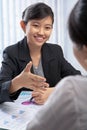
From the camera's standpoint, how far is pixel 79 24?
2.10 ft

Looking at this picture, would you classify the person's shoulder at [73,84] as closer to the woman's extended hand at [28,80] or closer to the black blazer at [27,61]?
the woman's extended hand at [28,80]

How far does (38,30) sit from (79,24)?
1.04 meters

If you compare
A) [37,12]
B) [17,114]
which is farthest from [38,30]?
[17,114]

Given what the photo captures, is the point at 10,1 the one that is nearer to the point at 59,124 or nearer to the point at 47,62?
the point at 47,62

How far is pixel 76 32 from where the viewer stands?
0.66 m

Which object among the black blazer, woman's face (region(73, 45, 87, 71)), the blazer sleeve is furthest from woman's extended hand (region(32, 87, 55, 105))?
woman's face (region(73, 45, 87, 71))

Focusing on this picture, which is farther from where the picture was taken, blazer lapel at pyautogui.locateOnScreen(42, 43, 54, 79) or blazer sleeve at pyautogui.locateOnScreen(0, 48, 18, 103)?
blazer lapel at pyautogui.locateOnScreen(42, 43, 54, 79)

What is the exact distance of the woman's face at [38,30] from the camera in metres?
1.63

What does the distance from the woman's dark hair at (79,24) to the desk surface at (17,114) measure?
0.39 metres

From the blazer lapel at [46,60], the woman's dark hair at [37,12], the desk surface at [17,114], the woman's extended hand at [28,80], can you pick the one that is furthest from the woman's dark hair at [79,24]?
the blazer lapel at [46,60]

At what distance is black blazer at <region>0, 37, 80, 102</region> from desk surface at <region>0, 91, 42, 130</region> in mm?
260

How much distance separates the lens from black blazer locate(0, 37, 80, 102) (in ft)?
5.53

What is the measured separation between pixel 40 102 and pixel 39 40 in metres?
0.52

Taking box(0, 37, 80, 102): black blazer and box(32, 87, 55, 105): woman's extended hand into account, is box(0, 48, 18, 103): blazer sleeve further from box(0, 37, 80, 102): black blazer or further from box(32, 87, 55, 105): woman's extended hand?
box(32, 87, 55, 105): woman's extended hand
